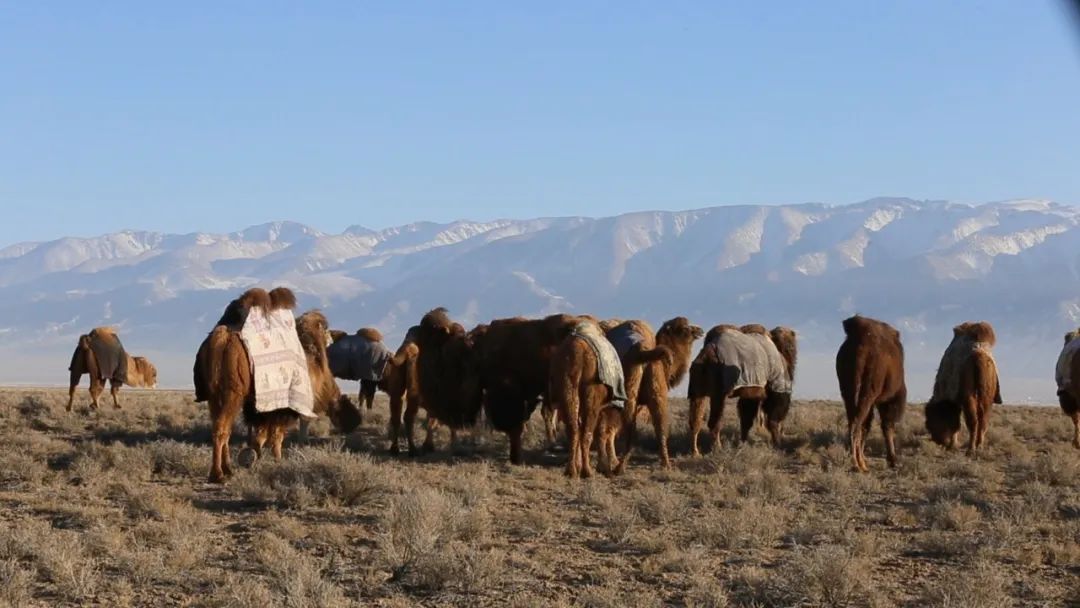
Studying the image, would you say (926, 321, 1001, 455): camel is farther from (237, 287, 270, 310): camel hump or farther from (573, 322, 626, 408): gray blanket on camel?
(237, 287, 270, 310): camel hump

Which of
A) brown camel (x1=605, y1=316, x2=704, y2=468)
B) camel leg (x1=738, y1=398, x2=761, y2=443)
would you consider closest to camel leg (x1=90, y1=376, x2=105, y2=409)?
brown camel (x1=605, y1=316, x2=704, y2=468)

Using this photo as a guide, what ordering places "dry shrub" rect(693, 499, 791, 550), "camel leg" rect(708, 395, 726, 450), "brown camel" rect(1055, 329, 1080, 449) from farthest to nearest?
1. "brown camel" rect(1055, 329, 1080, 449)
2. "camel leg" rect(708, 395, 726, 450)
3. "dry shrub" rect(693, 499, 791, 550)

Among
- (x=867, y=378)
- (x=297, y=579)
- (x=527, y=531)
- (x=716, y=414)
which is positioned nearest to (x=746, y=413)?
(x=716, y=414)

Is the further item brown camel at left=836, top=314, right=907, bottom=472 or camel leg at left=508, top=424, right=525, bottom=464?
brown camel at left=836, top=314, right=907, bottom=472

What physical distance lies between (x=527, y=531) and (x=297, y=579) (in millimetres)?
2862

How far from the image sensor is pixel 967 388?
58.7 feet

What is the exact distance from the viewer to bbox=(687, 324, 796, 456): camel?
17453mm

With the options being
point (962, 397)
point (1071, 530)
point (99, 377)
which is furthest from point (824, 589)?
point (99, 377)

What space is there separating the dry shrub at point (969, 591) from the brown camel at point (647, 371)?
5981mm

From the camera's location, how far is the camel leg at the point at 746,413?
18.9 meters

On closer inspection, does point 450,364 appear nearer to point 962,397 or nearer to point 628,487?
point 628,487

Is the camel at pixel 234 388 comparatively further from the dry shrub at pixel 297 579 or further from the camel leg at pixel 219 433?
the dry shrub at pixel 297 579

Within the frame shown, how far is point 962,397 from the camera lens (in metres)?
18.0

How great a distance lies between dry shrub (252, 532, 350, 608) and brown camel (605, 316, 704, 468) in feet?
19.3
